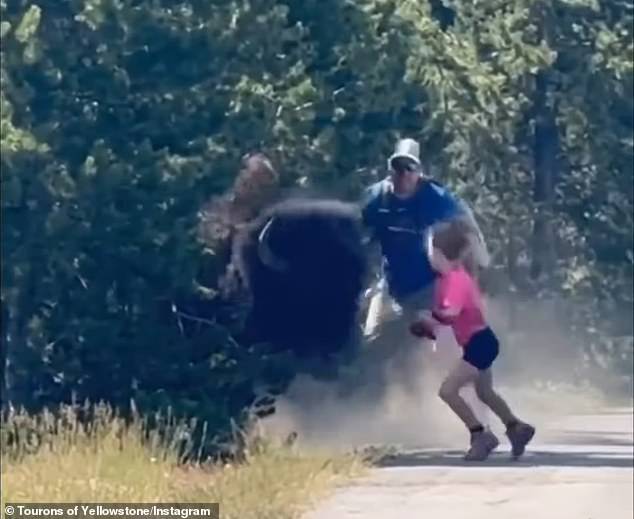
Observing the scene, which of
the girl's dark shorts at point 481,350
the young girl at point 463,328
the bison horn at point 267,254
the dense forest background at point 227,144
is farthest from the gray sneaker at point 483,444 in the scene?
the bison horn at point 267,254

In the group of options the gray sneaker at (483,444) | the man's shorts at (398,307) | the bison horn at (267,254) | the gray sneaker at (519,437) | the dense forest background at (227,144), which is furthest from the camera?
the dense forest background at (227,144)

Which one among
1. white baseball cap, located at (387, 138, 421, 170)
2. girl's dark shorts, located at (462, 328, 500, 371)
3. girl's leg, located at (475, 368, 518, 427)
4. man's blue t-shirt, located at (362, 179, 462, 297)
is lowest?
girl's leg, located at (475, 368, 518, 427)

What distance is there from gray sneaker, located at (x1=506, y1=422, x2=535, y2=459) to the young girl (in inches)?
2.8

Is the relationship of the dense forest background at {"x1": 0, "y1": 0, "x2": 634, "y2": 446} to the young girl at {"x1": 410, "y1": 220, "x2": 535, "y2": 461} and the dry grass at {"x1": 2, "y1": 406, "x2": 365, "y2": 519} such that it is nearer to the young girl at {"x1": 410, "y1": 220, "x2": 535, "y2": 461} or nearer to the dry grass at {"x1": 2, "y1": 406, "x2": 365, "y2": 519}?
the dry grass at {"x1": 2, "y1": 406, "x2": 365, "y2": 519}

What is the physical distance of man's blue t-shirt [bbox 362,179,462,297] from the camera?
1270 centimetres

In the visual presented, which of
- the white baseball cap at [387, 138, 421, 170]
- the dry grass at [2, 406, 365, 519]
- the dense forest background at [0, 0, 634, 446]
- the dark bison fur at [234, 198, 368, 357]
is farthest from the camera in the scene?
the dense forest background at [0, 0, 634, 446]

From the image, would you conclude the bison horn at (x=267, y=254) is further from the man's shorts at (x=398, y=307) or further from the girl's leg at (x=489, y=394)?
the girl's leg at (x=489, y=394)

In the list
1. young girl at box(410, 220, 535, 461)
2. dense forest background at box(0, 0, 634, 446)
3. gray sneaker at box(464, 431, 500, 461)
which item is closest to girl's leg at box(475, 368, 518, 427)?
young girl at box(410, 220, 535, 461)

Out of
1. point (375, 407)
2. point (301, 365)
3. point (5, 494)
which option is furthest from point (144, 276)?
point (5, 494)

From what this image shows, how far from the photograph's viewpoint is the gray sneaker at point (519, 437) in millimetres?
13750

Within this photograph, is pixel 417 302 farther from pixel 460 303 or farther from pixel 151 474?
pixel 151 474

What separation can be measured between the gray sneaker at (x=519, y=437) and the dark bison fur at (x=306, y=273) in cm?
151

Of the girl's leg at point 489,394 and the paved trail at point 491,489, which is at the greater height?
the girl's leg at point 489,394

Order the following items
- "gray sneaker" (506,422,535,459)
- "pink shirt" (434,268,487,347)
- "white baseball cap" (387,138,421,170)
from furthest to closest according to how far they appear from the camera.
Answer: "white baseball cap" (387,138,421,170) → "gray sneaker" (506,422,535,459) → "pink shirt" (434,268,487,347)
